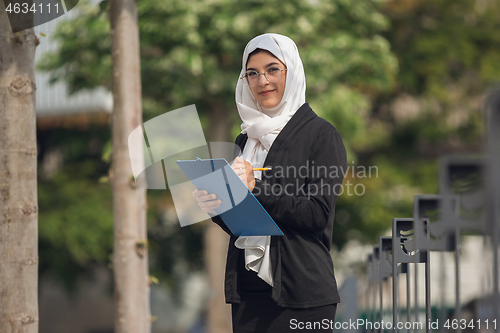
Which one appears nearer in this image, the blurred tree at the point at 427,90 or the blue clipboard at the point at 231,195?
the blue clipboard at the point at 231,195

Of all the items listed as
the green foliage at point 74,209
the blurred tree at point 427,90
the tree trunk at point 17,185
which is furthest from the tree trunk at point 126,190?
the blurred tree at point 427,90

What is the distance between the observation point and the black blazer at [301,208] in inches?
81.7

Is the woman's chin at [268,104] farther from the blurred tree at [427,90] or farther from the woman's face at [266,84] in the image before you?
the blurred tree at [427,90]

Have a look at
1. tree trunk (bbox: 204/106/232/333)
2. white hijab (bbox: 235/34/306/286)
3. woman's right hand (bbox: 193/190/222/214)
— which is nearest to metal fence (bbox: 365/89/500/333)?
white hijab (bbox: 235/34/306/286)

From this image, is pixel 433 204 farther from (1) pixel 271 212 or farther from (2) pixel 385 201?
(2) pixel 385 201

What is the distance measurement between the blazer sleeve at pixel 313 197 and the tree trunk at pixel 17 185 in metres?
1.41

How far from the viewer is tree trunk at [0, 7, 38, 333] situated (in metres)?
2.85

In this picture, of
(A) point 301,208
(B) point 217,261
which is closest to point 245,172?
(A) point 301,208

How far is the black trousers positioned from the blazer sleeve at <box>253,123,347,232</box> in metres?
0.30

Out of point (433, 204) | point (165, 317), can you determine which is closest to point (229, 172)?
point (433, 204)

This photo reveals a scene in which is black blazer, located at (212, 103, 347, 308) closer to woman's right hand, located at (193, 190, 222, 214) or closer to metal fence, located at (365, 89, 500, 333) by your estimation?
woman's right hand, located at (193, 190, 222, 214)

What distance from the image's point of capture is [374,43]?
31.3 feet

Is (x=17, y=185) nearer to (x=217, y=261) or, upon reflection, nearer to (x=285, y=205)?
(x=285, y=205)

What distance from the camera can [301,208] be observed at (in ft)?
6.76
